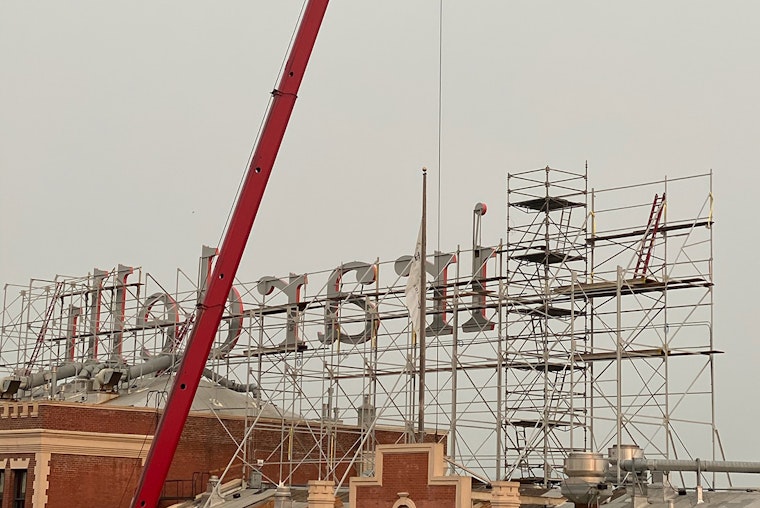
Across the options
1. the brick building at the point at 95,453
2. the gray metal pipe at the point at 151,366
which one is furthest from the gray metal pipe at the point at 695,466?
the gray metal pipe at the point at 151,366

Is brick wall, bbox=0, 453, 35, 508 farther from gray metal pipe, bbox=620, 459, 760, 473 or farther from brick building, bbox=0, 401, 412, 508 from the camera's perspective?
gray metal pipe, bbox=620, 459, 760, 473

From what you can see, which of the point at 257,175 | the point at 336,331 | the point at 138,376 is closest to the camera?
the point at 257,175

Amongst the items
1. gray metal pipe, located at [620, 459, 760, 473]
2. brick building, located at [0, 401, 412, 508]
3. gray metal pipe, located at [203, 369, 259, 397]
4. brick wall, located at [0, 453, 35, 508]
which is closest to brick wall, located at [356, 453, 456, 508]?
gray metal pipe, located at [620, 459, 760, 473]

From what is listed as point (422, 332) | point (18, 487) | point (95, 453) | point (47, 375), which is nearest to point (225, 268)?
point (422, 332)

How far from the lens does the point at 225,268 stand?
3228 cm

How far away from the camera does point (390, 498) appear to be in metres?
32.0

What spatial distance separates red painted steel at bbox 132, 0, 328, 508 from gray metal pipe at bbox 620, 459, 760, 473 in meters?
10.7

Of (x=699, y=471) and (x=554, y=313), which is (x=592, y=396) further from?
(x=699, y=471)

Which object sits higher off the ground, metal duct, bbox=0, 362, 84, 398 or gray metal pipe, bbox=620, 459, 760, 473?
metal duct, bbox=0, 362, 84, 398

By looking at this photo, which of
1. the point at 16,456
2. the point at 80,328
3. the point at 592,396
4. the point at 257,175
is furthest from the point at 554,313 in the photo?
the point at 80,328

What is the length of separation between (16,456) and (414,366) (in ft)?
45.1

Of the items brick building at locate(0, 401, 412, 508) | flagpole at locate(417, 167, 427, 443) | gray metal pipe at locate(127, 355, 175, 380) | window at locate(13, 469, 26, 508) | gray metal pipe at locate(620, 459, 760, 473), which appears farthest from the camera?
gray metal pipe at locate(127, 355, 175, 380)

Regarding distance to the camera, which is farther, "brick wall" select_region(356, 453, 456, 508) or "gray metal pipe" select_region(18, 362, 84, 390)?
"gray metal pipe" select_region(18, 362, 84, 390)

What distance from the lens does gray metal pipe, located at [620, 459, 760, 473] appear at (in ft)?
98.6
